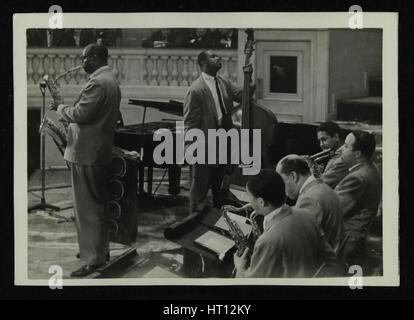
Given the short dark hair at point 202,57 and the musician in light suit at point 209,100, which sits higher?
the short dark hair at point 202,57

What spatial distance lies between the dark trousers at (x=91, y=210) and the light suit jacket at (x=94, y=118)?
0.09ft

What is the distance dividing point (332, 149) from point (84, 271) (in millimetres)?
572

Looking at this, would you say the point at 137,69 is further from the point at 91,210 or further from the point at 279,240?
the point at 279,240

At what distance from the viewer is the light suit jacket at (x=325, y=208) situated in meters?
1.35

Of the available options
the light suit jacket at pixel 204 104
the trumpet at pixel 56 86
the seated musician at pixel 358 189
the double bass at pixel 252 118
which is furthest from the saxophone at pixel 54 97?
the seated musician at pixel 358 189

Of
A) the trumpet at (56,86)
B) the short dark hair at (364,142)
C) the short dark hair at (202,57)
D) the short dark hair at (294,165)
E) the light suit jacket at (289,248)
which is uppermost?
the short dark hair at (202,57)

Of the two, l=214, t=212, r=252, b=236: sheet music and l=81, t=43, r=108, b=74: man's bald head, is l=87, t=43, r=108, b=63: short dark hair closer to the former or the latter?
l=81, t=43, r=108, b=74: man's bald head

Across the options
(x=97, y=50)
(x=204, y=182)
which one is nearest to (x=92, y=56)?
(x=97, y=50)

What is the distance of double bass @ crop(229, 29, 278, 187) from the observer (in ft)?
4.48

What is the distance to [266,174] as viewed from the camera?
136 centimetres

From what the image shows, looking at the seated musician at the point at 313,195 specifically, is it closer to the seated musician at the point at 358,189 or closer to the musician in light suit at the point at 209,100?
the seated musician at the point at 358,189
